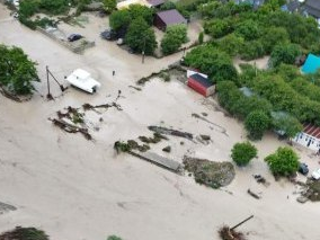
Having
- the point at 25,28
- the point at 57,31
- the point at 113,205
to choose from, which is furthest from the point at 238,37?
the point at 113,205

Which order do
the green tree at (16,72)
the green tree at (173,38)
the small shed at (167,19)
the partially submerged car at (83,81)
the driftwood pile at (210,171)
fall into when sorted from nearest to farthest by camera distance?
the driftwood pile at (210,171) → the green tree at (16,72) → the partially submerged car at (83,81) → the green tree at (173,38) → the small shed at (167,19)

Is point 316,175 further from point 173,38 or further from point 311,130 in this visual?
point 173,38

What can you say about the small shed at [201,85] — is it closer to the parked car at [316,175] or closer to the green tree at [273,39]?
the green tree at [273,39]

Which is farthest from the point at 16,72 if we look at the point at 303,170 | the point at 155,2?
the point at 303,170

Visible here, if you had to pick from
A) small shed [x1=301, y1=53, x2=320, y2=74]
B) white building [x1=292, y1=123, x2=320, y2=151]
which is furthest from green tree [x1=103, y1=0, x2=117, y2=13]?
white building [x1=292, y1=123, x2=320, y2=151]

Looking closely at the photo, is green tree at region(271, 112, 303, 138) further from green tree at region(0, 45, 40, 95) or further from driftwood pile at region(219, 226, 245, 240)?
green tree at region(0, 45, 40, 95)

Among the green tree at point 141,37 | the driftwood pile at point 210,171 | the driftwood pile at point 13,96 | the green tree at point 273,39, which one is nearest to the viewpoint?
the driftwood pile at point 210,171

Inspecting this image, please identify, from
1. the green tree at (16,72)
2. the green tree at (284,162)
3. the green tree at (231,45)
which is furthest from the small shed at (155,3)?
the green tree at (284,162)

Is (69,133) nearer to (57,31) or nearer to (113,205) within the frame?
(113,205)
